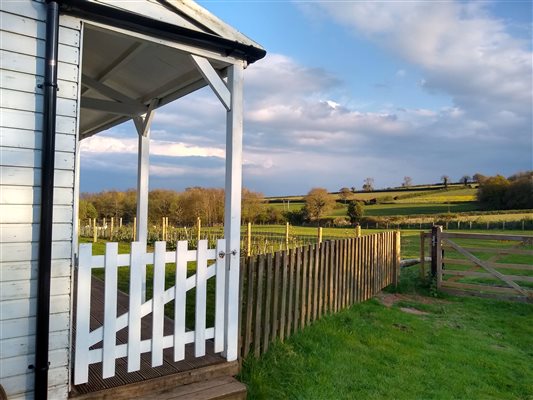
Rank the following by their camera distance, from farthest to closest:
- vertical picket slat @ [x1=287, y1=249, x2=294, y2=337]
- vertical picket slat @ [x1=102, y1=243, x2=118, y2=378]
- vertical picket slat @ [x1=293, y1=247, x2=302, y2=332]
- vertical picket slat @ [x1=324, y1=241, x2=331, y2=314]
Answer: vertical picket slat @ [x1=324, y1=241, x2=331, y2=314] < vertical picket slat @ [x1=293, y1=247, x2=302, y2=332] < vertical picket slat @ [x1=287, y1=249, x2=294, y2=337] < vertical picket slat @ [x1=102, y1=243, x2=118, y2=378]

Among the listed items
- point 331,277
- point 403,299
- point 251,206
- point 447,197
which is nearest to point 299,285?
point 331,277

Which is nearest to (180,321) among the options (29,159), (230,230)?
(230,230)

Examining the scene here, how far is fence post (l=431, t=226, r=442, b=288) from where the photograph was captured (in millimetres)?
8891

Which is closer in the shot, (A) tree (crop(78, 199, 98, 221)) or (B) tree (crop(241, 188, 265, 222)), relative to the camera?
(B) tree (crop(241, 188, 265, 222))

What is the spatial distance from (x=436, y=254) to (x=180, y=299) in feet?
24.0

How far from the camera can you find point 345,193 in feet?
147

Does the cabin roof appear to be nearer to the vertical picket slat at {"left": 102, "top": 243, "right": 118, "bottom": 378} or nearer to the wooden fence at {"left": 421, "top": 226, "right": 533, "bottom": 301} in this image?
the vertical picket slat at {"left": 102, "top": 243, "right": 118, "bottom": 378}

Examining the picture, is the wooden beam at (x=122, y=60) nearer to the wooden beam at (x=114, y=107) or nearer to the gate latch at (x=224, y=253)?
the wooden beam at (x=114, y=107)

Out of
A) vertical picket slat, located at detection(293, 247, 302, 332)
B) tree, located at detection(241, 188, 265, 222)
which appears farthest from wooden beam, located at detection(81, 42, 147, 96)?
tree, located at detection(241, 188, 265, 222)

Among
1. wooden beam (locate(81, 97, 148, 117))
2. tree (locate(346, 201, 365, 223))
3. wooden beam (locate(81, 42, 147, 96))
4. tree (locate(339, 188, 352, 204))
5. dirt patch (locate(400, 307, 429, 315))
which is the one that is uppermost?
tree (locate(339, 188, 352, 204))

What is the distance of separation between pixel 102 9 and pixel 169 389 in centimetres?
300

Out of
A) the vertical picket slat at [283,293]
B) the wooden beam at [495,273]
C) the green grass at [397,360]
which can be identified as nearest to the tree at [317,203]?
the wooden beam at [495,273]

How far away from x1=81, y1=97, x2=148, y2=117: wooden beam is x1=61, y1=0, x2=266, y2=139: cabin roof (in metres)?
0.01

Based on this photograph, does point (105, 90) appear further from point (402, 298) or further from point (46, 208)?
point (402, 298)
